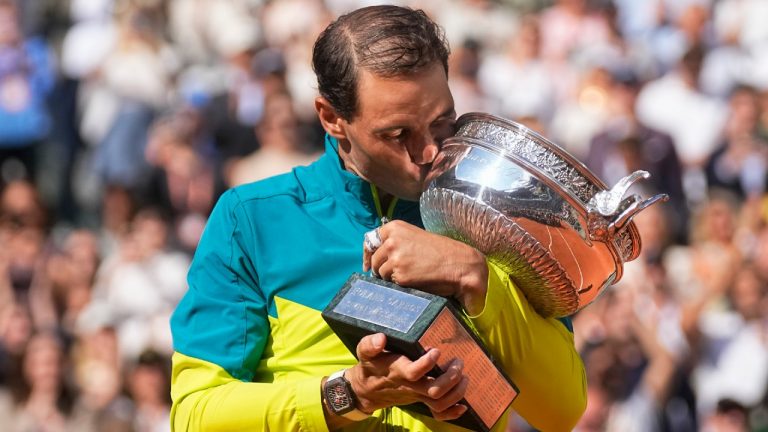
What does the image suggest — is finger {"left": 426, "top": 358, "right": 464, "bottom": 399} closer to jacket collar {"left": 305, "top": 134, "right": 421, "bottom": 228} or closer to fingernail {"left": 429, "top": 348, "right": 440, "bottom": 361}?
→ fingernail {"left": 429, "top": 348, "right": 440, "bottom": 361}

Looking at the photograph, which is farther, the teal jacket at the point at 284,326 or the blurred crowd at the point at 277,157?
the blurred crowd at the point at 277,157

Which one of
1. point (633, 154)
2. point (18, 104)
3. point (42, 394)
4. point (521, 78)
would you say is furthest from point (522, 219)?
point (18, 104)

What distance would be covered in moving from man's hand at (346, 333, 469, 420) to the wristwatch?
0.03 metres

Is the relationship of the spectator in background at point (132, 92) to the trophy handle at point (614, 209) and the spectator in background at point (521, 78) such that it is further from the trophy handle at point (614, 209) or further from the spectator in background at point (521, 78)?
the trophy handle at point (614, 209)

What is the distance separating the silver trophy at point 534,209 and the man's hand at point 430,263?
78 millimetres

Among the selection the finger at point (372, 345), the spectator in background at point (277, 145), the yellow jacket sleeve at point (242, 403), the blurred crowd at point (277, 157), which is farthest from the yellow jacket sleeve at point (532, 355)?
the spectator in background at point (277, 145)

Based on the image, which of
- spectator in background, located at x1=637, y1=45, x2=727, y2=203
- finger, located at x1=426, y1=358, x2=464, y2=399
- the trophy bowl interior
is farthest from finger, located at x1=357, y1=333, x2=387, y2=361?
spectator in background, located at x1=637, y1=45, x2=727, y2=203

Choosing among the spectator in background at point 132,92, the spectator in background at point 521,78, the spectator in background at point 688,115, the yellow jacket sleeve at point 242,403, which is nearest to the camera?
the yellow jacket sleeve at point 242,403

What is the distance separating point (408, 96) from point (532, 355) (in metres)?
0.55

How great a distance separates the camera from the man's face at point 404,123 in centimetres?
295

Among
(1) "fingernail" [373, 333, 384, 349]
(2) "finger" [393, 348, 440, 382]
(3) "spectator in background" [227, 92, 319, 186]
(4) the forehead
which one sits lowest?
(3) "spectator in background" [227, 92, 319, 186]

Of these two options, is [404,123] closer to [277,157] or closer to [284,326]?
[284,326]

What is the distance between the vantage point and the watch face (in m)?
2.82

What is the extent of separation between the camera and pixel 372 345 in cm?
269
